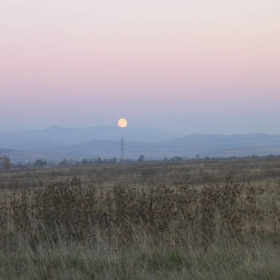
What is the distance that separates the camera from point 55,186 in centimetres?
1161

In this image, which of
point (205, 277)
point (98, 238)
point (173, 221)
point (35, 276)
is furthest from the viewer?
point (173, 221)

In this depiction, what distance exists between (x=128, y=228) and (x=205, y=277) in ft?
10.1

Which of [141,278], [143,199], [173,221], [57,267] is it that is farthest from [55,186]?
[141,278]

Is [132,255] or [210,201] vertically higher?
[210,201]

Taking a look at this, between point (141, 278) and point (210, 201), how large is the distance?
3682 mm

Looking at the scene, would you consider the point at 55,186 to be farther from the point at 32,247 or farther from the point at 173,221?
the point at 173,221

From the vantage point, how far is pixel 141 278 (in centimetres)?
701

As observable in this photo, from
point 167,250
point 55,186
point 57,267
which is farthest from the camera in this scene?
point 55,186

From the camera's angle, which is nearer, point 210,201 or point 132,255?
point 132,255

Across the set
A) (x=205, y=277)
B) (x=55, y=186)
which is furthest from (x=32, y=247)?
(x=205, y=277)

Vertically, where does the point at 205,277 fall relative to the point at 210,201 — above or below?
below

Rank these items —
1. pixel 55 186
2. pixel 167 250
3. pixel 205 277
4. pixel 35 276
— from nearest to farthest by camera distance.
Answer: pixel 205 277 → pixel 35 276 → pixel 167 250 → pixel 55 186

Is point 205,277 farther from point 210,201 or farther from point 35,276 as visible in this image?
point 210,201

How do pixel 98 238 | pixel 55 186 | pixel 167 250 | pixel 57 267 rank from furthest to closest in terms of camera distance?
pixel 55 186, pixel 98 238, pixel 167 250, pixel 57 267
